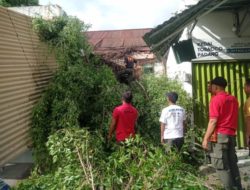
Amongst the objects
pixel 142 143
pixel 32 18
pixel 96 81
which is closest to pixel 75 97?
pixel 96 81

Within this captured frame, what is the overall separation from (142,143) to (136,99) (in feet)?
13.8

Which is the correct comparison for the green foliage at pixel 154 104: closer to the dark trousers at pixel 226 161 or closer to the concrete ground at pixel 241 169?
the concrete ground at pixel 241 169

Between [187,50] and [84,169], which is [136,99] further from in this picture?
[84,169]

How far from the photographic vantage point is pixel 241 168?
24.0ft

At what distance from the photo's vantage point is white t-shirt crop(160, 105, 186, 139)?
6554 millimetres

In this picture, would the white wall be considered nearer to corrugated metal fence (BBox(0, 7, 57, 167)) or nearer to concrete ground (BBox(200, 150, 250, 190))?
concrete ground (BBox(200, 150, 250, 190))

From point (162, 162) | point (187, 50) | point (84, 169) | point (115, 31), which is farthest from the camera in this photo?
point (115, 31)

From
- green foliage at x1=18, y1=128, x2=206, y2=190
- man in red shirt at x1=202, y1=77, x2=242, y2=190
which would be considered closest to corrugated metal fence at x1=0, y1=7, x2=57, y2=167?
green foliage at x1=18, y1=128, x2=206, y2=190

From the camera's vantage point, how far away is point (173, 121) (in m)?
6.55

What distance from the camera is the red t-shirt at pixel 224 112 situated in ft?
17.1

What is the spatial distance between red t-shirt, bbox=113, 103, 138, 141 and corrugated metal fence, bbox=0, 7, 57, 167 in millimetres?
1734

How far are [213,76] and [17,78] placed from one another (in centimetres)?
423

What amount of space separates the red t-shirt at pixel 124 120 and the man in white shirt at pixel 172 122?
529 mm

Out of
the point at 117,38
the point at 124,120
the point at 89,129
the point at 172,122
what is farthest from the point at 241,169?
the point at 117,38
